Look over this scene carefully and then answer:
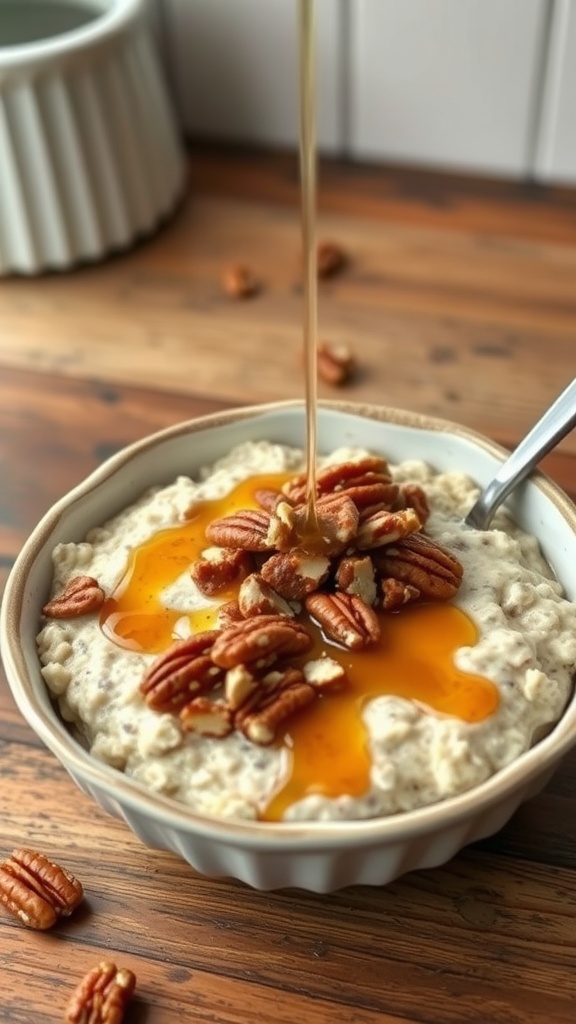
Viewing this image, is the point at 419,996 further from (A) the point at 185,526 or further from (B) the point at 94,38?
(B) the point at 94,38

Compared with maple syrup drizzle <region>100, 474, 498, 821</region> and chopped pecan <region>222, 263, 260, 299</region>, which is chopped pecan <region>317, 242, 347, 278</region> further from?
maple syrup drizzle <region>100, 474, 498, 821</region>

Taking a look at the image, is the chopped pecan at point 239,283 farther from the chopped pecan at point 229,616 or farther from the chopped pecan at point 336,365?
the chopped pecan at point 229,616

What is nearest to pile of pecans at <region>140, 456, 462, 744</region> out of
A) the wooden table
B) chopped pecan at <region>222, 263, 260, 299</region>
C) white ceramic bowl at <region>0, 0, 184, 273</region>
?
the wooden table

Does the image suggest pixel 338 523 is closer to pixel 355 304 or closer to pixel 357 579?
pixel 357 579

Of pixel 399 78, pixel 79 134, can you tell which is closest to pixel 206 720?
pixel 79 134

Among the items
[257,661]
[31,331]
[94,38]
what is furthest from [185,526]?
[94,38]

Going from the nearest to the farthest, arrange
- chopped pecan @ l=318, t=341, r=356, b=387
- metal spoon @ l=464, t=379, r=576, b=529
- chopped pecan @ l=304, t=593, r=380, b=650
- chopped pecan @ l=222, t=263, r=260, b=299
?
chopped pecan @ l=304, t=593, r=380, b=650
metal spoon @ l=464, t=379, r=576, b=529
chopped pecan @ l=318, t=341, r=356, b=387
chopped pecan @ l=222, t=263, r=260, b=299

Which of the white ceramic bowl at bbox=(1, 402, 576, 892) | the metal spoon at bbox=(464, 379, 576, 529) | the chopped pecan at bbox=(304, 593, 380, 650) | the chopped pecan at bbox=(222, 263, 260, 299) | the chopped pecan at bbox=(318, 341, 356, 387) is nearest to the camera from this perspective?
the white ceramic bowl at bbox=(1, 402, 576, 892)

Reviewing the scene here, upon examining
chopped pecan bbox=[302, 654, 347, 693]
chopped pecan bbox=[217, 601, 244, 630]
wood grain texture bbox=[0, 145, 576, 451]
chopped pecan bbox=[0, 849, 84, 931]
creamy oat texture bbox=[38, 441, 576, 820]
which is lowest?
chopped pecan bbox=[0, 849, 84, 931]
